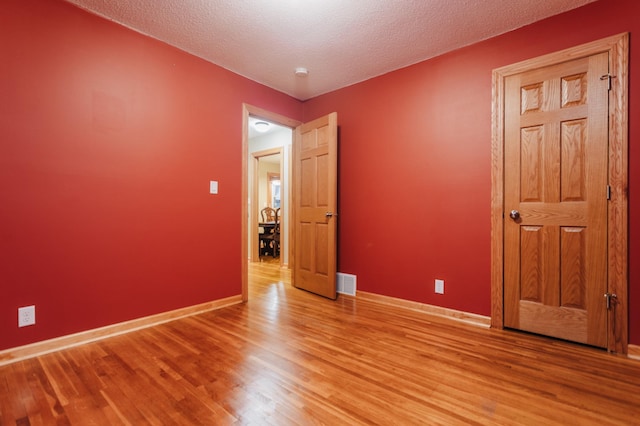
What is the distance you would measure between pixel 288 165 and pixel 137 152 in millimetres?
2763

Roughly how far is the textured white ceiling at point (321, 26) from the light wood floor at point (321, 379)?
2.42 meters

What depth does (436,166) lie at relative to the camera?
289 centimetres

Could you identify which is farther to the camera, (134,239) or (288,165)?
(288,165)

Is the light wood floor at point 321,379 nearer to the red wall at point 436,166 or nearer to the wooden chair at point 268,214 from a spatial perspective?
the red wall at point 436,166

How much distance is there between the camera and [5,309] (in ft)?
6.36

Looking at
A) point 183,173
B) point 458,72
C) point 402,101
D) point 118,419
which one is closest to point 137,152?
point 183,173

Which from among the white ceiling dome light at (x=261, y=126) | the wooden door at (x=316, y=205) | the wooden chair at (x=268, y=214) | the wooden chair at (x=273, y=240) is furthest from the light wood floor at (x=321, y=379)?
the wooden chair at (x=268, y=214)

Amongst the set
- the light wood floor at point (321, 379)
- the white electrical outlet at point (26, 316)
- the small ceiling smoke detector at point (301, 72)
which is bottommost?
the light wood floor at point (321, 379)

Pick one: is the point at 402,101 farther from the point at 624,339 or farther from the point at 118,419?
the point at 118,419

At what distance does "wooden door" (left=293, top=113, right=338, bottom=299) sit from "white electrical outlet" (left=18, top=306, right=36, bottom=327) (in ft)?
7.98

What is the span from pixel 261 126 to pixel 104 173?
293 cm

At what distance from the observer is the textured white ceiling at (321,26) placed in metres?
2.21

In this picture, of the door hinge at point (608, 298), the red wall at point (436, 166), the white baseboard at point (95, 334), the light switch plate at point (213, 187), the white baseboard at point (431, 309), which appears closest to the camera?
the white baseboard at point (95, 334)

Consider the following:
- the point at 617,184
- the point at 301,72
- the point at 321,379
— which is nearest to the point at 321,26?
the point at 301,72
